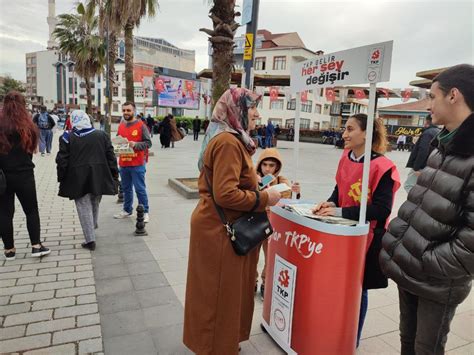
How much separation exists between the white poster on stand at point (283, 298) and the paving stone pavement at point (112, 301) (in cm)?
21

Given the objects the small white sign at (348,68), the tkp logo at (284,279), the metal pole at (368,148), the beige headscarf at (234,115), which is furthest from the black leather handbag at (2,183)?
the metal pole at (368,148)

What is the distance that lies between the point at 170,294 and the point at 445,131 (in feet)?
9.25

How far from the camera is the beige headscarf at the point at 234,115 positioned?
6.84 feet

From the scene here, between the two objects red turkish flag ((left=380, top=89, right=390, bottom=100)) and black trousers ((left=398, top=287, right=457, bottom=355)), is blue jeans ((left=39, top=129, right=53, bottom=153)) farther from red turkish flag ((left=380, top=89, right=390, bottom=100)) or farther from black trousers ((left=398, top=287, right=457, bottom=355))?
red turkish flag ((left=380, top=89, right=390, bottom=100))

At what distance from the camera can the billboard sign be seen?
38.1 metres

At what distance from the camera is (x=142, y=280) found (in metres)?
3.71

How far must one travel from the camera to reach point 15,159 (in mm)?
3797

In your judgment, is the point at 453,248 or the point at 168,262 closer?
the point at 453,248

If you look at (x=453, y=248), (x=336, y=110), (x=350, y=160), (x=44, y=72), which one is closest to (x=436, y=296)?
(x=453, y=248)

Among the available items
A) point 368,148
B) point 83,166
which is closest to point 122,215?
point 83,166

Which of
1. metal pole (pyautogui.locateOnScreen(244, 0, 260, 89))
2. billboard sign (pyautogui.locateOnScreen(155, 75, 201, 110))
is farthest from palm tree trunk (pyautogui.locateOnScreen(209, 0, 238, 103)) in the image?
billboard sign (pyautogui.locateOnScreen(155, 75, 201, 110))

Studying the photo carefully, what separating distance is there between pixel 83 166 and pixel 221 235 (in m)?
2.84

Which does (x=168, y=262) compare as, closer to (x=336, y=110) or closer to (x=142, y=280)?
(x=142, y=280)

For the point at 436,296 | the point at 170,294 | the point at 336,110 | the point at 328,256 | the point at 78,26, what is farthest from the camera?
the point at 336,110
